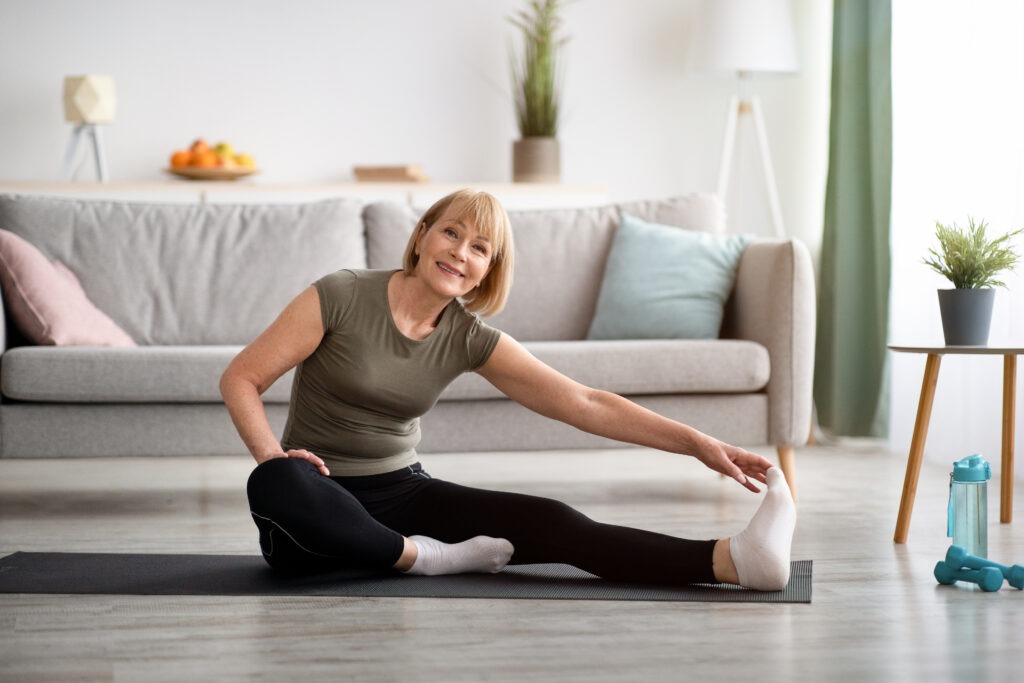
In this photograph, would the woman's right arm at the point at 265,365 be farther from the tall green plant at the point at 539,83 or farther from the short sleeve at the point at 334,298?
the tall green plant at the point at 539,83

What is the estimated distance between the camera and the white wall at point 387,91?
16.1 feet

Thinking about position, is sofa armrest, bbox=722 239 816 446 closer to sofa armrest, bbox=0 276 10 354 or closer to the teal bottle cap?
the teal bottle cap

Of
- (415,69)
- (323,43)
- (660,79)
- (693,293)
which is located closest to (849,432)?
(693,293)

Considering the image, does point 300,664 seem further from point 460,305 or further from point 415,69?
point 415,69

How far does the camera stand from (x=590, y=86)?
5137mm

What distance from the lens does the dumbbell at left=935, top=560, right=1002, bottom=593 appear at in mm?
2123

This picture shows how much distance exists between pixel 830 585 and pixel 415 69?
3.42 m

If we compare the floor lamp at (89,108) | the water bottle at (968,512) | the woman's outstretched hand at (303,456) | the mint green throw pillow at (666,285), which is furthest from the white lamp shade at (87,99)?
the water bottle at (968,512)

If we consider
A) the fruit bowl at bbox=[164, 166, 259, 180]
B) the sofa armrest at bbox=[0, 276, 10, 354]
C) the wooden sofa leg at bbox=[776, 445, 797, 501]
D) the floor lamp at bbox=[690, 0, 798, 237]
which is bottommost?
the wooden sofa leg at bbox=[776, 445, 797, 501]

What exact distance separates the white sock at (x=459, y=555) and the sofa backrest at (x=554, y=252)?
4.72 ft

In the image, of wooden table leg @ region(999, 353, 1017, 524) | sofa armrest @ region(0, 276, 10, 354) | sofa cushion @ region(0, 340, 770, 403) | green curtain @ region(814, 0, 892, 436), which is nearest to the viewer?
wooden table leg @ region(999, 353, 1017, 524)

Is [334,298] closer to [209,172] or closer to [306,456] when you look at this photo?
[306,456]

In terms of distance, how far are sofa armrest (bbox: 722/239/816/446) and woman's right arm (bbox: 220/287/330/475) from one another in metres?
1.39

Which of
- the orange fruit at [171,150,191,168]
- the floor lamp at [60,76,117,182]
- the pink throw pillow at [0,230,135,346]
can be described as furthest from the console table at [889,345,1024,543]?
the floor lamp at [60,76,117,182]
